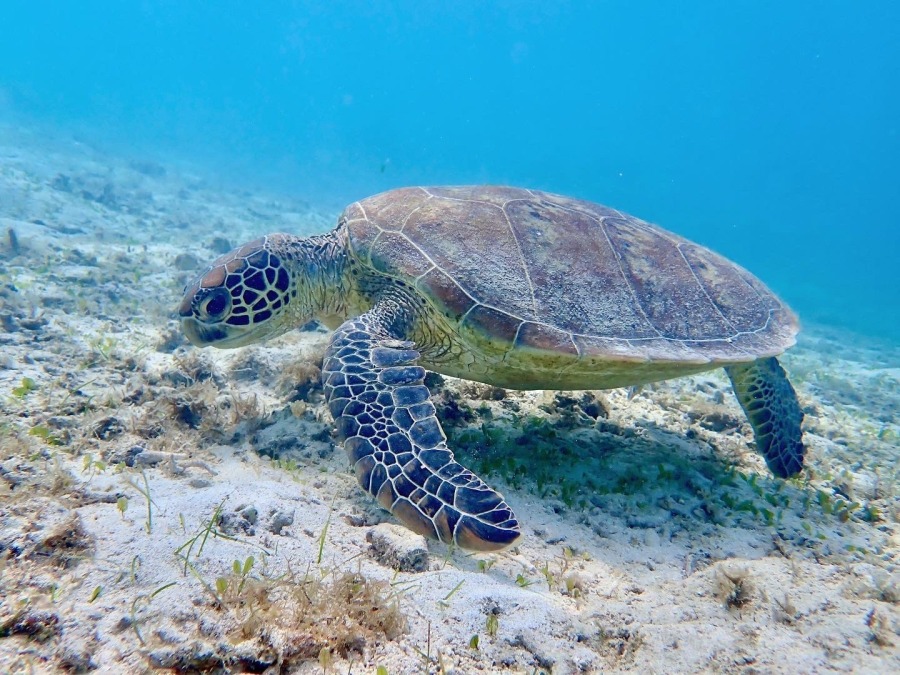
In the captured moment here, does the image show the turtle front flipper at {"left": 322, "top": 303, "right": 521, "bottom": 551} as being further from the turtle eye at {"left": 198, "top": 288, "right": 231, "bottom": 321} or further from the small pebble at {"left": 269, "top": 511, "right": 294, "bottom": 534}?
the turtle eye at {"left": 198, "top": 288, "right": 231, "bottom": 321}

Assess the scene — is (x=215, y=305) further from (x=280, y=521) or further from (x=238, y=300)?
(x=280, y=521)

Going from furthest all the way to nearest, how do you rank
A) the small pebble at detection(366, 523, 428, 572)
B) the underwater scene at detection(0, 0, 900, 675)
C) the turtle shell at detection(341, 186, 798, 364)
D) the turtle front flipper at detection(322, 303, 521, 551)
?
the turtle shell at detection(341, 186, 798, 364)
the turtle front flipper at detection(322, 303, 521, 551)
the small pebble at detection(366, 523, 428, 572)
the underwater scene at detection(0, 0, 900, 675)

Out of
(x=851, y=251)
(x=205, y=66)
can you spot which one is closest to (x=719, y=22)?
(x=851, y=251)

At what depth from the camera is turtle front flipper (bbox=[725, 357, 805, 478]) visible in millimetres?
4133

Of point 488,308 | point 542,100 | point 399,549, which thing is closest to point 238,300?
point 488,308

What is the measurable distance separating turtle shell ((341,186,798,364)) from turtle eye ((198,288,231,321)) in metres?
1.23

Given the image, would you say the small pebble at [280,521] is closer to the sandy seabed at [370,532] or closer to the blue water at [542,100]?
the sandy seabed at [370,532]

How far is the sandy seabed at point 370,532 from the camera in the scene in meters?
1.61

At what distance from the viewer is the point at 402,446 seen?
2793 millimetres

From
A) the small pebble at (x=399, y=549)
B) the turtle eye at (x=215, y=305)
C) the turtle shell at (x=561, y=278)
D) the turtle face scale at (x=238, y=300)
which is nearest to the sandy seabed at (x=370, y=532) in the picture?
the small pebble at (x=399, y=549)

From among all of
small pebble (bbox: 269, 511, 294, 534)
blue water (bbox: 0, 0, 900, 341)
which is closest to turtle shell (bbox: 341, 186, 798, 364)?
small pebble (bbox: 269, 511, 294, 534)

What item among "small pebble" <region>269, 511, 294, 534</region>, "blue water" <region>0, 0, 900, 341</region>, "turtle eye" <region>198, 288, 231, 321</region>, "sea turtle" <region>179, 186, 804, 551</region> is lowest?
"small pebble" <region>269, 511, 294, 534</region>

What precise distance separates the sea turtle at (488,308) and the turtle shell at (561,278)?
0.5 inches

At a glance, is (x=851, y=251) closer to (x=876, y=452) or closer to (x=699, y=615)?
(x=876, y=452)
